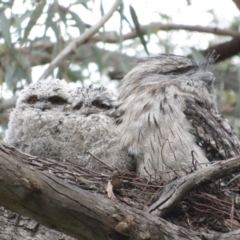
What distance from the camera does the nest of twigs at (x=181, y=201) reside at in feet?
9.96

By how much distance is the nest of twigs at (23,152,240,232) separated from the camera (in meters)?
3.04

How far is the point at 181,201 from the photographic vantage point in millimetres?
3031

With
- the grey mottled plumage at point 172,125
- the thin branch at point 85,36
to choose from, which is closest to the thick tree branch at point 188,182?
the grey mottled plumage at point 172,125

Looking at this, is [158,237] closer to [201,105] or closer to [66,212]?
[66,212]

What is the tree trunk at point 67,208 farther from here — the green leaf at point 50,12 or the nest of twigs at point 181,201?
the green leaf at point 50,12

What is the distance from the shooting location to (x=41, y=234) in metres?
2.96

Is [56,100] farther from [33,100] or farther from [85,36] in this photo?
[85,36]

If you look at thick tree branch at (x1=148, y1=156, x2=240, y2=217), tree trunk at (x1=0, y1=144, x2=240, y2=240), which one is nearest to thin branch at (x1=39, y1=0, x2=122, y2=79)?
thick tree branch at (x1=148, y1=156, x2=240, y2=217)

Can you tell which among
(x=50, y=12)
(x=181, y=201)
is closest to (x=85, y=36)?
(x=50, y=12)

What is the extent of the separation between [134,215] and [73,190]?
28 centimetres

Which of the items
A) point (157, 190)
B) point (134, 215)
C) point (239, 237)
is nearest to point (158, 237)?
point (134, 215)

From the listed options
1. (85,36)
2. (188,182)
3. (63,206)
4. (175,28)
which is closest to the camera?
(63,206)

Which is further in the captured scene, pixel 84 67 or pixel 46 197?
pixel 84 67

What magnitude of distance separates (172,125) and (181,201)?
632 mm
